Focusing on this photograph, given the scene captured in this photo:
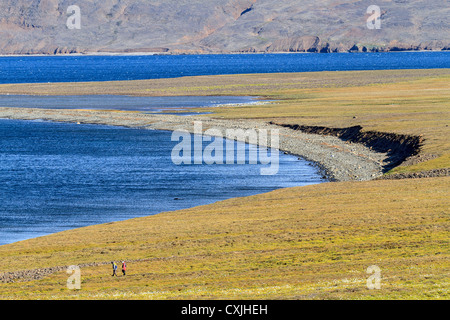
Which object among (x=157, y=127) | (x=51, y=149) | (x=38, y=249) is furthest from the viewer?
(x=157, y=127)

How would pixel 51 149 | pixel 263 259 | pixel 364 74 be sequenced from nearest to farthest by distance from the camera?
pixel 263 259
pixel 51 149
pixel 364 74

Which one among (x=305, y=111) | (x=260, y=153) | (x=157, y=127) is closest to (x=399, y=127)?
(x=260, y=153)

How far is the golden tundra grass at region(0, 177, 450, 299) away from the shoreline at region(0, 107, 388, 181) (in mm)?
13584

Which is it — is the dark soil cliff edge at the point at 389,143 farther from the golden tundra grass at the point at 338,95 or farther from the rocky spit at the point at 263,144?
the golden tundra grass at the point at 338,95

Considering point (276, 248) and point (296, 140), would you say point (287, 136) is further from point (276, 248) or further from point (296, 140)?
point (276, 248)

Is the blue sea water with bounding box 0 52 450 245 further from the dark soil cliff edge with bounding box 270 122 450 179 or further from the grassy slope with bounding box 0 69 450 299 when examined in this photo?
the dark soil cliff edge with bounding box 270 122 450 179

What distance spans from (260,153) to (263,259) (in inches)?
1646

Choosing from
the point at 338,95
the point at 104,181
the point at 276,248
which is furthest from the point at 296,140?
the point at 338,95

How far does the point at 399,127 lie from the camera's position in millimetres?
75875

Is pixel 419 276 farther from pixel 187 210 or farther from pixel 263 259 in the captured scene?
pixel 187 210

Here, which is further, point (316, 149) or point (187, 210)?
point (316, 149)

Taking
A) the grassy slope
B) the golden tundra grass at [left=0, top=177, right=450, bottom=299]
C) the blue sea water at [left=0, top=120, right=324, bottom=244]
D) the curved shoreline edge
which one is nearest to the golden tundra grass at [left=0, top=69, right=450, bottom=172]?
the curved shoreline edge

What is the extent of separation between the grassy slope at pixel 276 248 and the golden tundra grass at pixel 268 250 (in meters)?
0.05
